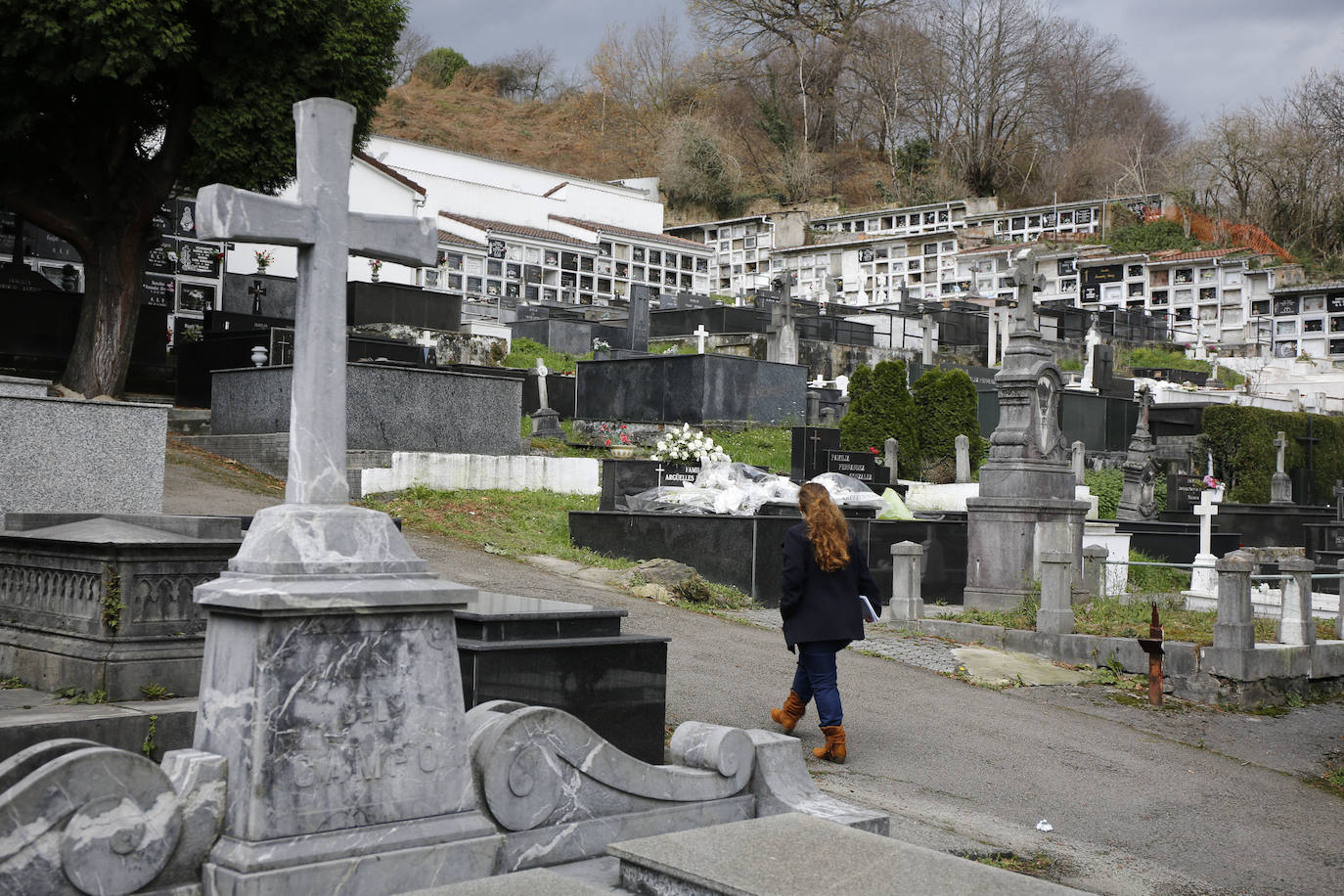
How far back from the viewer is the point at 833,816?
171 inches

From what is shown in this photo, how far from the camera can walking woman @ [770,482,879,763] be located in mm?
7090

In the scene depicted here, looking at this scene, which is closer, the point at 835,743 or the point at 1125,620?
the point at 835,743

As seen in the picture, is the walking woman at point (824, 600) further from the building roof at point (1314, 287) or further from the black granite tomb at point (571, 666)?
the building roof at point (1314, 287)

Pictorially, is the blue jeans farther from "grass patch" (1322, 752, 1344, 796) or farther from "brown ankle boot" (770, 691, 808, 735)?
"grass patch" (1322, 752, 1344, 796)

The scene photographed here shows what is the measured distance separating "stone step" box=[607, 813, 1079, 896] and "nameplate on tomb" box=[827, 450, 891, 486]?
54.0ft

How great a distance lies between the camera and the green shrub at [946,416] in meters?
27.8

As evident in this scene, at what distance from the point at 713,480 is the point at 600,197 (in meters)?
43.2

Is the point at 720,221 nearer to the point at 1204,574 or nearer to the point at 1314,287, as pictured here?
the point at 1314,287

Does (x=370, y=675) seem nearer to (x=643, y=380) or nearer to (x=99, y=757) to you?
(x=99, y=757)

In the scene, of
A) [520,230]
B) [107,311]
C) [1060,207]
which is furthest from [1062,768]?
[1060,207]

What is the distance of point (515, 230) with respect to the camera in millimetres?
47750

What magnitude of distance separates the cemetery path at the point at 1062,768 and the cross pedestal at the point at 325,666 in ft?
8.85

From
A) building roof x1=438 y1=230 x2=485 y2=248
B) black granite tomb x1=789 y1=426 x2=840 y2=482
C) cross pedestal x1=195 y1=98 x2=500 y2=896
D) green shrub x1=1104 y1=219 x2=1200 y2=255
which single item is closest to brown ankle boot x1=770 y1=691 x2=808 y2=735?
cross pedestal x1=195 y1=98 x2=500 y2=896

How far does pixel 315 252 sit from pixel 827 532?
13.3 feet
